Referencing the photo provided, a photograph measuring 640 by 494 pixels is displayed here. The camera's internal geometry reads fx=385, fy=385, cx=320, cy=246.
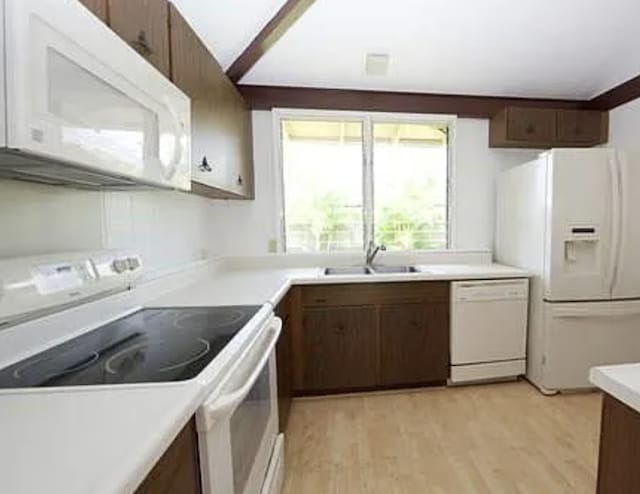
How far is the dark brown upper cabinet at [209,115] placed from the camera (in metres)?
1.56

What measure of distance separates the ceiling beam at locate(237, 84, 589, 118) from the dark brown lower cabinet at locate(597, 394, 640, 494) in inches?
106

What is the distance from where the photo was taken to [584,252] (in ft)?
8.50

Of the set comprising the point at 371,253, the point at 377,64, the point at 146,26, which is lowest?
the point at 371,253

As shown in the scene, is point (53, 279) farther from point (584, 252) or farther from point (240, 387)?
point (584, 252)

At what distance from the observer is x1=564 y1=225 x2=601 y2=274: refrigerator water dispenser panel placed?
8.30 feet

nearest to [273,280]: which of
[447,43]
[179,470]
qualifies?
[179,470]

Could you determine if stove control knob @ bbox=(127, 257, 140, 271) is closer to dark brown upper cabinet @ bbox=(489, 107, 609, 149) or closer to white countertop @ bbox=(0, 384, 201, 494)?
white countertop @ bbox=(0, 384, 201, 494)

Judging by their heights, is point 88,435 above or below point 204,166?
below

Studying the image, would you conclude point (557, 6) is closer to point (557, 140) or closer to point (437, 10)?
point (437, 10)

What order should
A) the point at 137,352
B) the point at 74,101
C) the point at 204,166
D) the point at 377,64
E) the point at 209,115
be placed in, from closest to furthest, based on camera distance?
the point at 74,101
the point at 137,352
the point at 204,166
the point at 209,115
the point at 377,64

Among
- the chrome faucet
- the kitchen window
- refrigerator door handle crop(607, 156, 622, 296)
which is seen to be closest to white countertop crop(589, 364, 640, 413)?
refrigerator door handle crop(607, 156, 622, 296)

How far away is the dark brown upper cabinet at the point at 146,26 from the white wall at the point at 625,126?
3219 mm

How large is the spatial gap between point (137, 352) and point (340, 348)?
1.67 metres

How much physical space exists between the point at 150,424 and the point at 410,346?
2230 mm
